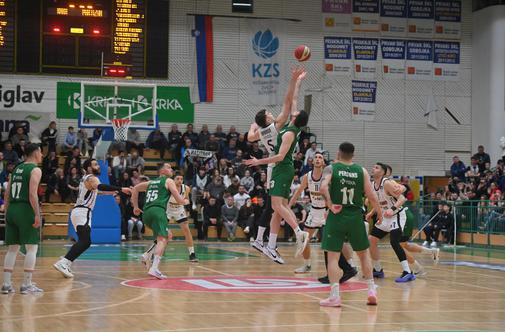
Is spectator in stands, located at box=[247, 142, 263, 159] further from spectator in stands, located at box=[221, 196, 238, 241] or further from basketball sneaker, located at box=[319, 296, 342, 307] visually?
basketball sneaker, located at box=[319, 296, 342, 307]

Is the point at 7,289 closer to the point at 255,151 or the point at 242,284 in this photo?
the point at 242,284

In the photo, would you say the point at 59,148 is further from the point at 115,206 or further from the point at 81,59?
the point at 115,206

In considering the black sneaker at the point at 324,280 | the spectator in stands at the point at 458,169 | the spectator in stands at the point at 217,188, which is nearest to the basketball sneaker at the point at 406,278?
the black sneaker at the point at 324,280

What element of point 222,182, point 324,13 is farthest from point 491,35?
point 222,182

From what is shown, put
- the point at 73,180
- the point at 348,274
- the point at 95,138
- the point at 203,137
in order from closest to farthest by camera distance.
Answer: the point at 348,274, the point at 73,180, the point at 95,138, the point at 203,137

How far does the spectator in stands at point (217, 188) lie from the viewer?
26438mm

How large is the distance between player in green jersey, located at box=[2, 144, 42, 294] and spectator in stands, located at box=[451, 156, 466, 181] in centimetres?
2348

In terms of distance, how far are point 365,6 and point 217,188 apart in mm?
11908

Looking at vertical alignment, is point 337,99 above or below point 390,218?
above

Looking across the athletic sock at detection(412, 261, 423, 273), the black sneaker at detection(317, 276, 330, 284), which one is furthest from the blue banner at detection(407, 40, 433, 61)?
the black sneaker at detection(317, 276, 330, 284)

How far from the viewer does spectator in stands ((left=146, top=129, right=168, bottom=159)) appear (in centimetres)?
2970

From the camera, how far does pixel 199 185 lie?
89.9 ft

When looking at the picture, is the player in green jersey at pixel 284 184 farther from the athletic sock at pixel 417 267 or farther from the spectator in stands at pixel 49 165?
the spectator in stands at pixel 49 165

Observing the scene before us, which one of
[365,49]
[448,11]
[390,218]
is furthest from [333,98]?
[390,218]
